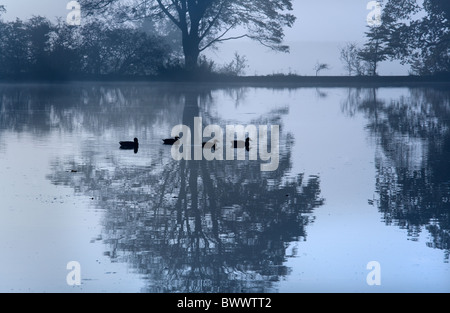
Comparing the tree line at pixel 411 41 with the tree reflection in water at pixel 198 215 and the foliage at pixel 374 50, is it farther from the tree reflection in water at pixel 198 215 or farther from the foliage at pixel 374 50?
the tree reflection in water at pixel 198 215

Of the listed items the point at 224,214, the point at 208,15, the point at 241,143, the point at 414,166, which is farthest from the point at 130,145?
the point at 208,15

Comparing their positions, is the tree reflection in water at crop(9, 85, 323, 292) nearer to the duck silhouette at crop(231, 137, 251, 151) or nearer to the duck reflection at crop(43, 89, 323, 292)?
the duck reflection at crop(43, 89, 323, 292)

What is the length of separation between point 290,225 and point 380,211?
105 cm

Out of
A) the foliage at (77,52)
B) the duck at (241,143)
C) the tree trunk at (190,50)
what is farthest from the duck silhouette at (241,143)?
the foliage at (77,52)

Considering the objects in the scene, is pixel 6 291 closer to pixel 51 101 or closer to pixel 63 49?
pixel 51 101

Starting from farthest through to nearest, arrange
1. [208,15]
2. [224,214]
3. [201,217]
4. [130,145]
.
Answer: [208,15], [130,145], [224,214], [201,217]

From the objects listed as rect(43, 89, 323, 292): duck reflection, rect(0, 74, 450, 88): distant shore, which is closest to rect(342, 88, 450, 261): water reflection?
rect(43, 89, 323, 292): duck reflection

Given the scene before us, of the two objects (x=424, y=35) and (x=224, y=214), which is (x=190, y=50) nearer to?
(x=424, y=35)

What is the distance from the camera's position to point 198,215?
6.79m

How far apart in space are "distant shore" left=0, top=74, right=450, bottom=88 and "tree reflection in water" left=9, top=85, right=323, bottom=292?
23520 mm

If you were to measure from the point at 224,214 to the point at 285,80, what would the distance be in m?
31.3

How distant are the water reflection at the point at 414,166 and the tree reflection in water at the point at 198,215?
2.62 feet

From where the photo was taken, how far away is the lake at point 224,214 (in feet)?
16.1
